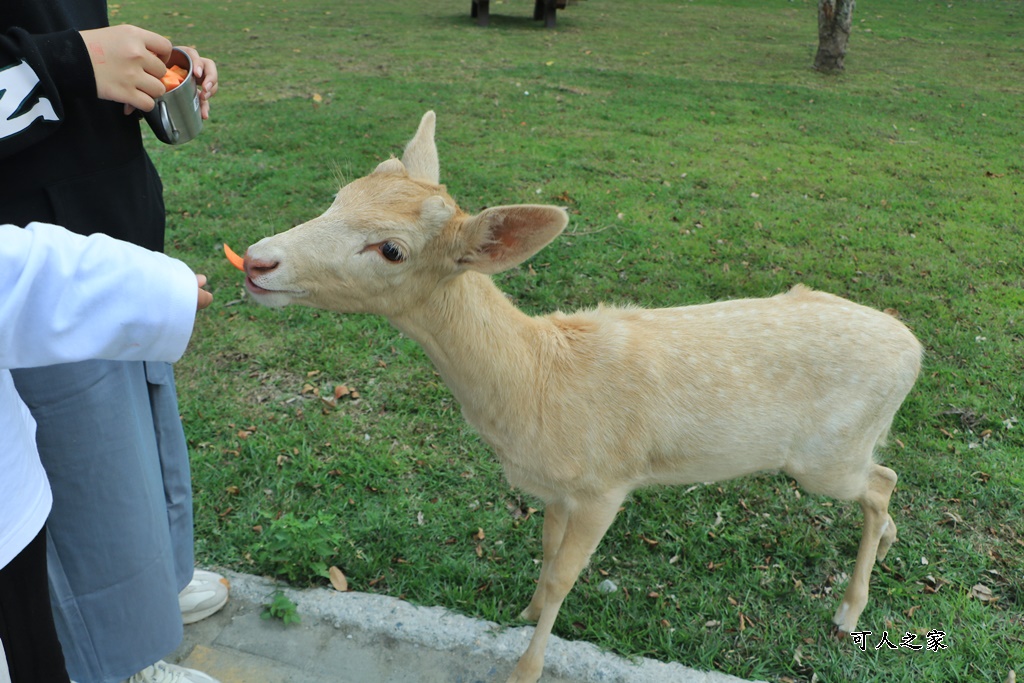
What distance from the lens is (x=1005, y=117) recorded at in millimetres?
10156

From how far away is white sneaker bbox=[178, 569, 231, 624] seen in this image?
287cm

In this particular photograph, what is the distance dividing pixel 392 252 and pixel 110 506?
111cm

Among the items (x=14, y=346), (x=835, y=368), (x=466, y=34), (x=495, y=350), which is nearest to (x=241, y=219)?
(x=495, y=350)

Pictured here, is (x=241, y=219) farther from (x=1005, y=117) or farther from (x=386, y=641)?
(x=1005, y=117)

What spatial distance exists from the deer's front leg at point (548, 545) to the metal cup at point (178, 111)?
1864 mm

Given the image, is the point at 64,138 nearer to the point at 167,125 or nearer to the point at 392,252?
the point at 167,125

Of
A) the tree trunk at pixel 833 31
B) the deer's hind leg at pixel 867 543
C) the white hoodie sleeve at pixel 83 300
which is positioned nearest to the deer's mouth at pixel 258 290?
the white hoodie sleeve at pixel 83 300

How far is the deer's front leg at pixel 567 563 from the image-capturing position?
8.93 ft

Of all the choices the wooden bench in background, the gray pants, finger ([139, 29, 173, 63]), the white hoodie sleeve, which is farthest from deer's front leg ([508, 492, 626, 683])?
the wooden bench in background

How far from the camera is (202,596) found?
2.89m

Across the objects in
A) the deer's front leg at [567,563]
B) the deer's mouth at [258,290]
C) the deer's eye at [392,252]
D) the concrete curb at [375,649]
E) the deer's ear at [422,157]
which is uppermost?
the deer's ear at [422,157]

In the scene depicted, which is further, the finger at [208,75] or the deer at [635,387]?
the deer at [635,387]

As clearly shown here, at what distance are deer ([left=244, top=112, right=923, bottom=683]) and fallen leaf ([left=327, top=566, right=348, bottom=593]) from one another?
834mm

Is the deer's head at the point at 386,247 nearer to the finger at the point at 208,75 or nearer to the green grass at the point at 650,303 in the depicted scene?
the finger at the point at 208,75
